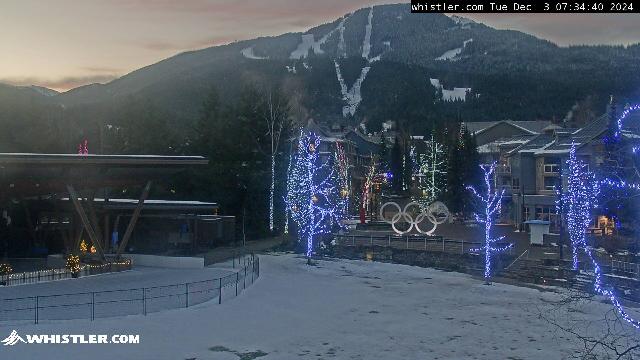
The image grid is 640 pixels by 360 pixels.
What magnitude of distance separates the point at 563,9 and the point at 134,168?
76.0 ft

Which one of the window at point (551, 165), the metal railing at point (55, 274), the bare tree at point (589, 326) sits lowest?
the bare tree at point (589, 326)

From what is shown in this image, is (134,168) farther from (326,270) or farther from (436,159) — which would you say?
(436,159)

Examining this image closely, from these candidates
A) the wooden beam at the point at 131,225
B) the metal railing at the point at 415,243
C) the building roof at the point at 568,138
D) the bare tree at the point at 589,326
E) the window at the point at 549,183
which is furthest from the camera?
the window at the point at 549,183

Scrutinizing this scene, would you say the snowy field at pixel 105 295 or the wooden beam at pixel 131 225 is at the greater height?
the wooden beam at pixel 131 225

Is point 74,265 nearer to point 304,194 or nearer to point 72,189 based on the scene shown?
point 72,189

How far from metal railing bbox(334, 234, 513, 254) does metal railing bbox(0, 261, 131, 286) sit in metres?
17.1

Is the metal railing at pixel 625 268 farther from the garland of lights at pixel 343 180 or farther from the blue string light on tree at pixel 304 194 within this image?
the garland of lights at pixel 343 180

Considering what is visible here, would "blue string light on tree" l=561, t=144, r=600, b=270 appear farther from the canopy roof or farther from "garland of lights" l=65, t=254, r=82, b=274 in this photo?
"garland of lights" l=65, t=254, r=82, b=274

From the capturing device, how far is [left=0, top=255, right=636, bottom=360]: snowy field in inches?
627

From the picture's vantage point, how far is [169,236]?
127ft

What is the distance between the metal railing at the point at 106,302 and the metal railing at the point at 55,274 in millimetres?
4768

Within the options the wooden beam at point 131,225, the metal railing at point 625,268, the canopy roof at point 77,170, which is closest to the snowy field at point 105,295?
the wooden beam at point 131,225

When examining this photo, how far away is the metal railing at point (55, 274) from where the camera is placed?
26.3 meters

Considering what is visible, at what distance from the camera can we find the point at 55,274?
27.8 metres
